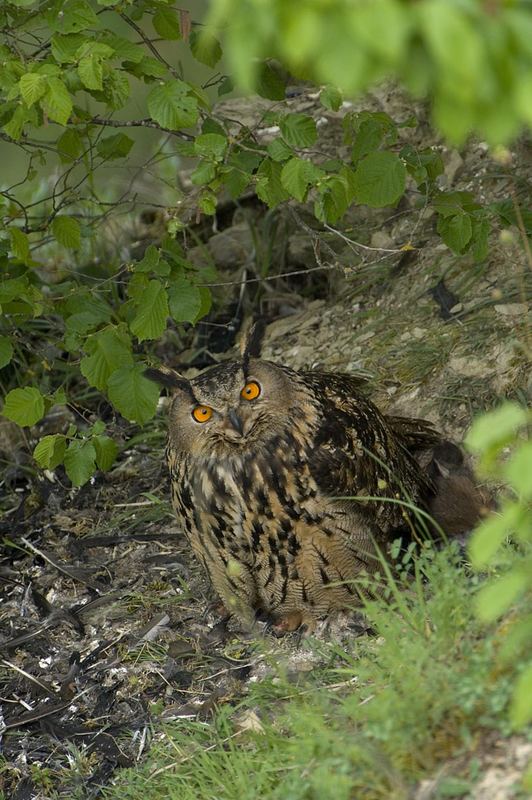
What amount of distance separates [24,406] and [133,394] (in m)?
0.39

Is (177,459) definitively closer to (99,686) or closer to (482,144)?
(99,686)

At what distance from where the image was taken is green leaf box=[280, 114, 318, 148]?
11.0 feet

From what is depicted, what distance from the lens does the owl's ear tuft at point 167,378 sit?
150 inches

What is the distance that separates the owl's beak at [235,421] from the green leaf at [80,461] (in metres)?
0.57

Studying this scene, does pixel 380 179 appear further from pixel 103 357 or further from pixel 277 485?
pixel 103 357

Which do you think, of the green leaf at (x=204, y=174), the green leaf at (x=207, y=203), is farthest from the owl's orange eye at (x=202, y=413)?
the green leaf at (x=204, y=174)

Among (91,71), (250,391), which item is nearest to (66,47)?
(91,71)

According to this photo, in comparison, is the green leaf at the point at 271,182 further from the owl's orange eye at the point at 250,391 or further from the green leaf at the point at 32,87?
Result: the green leaf at the point at 32,87

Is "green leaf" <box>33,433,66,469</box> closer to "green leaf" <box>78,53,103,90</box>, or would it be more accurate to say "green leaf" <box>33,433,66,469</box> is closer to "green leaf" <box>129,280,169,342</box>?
"green leaf" <box>129,280,169,342</box>

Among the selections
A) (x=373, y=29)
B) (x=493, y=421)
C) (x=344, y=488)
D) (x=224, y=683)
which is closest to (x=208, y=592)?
(x=224, y=683)

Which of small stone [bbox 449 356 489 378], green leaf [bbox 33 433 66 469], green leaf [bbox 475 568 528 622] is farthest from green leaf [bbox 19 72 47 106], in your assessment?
small stone [bbox 449 356 489 378]

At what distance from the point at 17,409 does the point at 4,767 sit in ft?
4.03

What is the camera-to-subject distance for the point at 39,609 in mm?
4387

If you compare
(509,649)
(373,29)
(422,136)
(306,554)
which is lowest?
(306,554)
